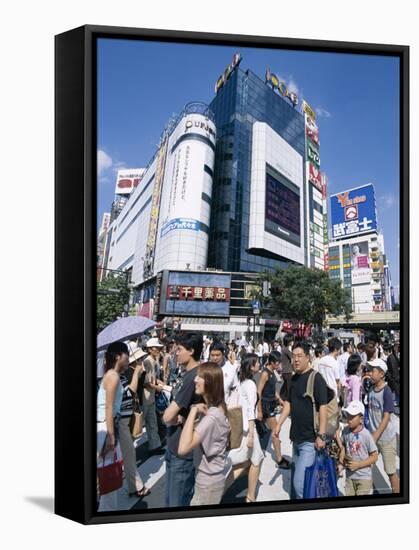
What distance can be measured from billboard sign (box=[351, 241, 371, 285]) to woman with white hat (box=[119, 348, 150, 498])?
2251 millimetres

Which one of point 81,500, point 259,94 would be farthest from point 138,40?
point 81,500

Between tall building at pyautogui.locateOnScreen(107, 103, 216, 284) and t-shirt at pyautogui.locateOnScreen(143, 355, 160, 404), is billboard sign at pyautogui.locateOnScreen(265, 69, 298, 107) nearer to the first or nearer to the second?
tall building at pyautogui.locateOnScreen(107, 103, 216, 284)

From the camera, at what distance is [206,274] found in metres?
7.85

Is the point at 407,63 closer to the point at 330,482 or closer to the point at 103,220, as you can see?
the point at 103,220

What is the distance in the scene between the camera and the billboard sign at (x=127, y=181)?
24.8 feet

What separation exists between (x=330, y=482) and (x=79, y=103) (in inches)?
165

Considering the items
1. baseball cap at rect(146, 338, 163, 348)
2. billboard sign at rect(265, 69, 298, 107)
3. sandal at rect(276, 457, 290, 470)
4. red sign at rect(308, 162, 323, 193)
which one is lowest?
sandal at rect(276, 457, 290, 470)

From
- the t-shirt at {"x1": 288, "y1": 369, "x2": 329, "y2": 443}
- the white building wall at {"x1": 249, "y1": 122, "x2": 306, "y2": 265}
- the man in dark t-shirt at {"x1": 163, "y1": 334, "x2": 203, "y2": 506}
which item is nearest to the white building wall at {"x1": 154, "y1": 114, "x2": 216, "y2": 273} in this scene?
the white building wall at {"x1": 249, "y1": 122, "x2": 306, "y2": 265}

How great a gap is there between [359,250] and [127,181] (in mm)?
2444

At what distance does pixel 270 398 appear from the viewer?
8117mm

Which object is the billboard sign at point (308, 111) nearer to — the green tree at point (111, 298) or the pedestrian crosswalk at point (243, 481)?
the green tree at point (111, 298)

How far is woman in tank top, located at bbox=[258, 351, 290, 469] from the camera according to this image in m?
8.09

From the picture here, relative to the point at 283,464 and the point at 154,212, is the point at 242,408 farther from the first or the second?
the point at 154,212

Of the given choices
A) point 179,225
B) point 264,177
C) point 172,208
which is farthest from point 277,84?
point 179,225
